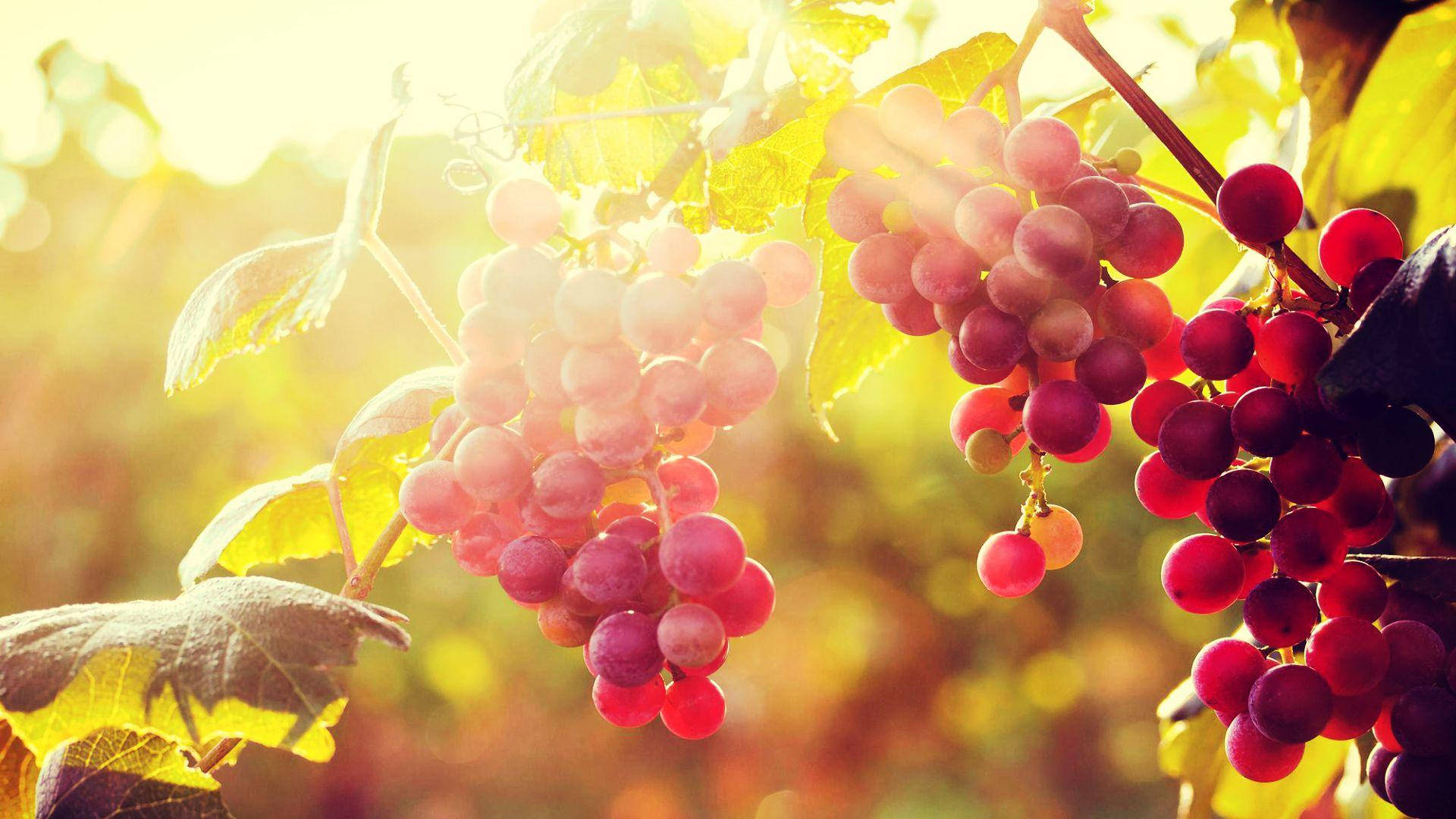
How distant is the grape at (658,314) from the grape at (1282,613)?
0.85 ft

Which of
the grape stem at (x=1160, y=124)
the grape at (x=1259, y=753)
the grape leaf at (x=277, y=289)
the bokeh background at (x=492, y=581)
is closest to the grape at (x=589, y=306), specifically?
the grape leaf at (x=277, y=289)

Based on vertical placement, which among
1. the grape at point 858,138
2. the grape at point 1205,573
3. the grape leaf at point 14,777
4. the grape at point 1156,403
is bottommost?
the grape leaf at point 14,777

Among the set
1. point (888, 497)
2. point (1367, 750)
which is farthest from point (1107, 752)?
point (1367, 750)

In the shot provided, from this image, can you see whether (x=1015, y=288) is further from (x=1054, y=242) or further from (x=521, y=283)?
(x=521, y=283)

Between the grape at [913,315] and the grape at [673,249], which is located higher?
the grape at [673,249]

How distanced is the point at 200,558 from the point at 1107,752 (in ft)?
12.0

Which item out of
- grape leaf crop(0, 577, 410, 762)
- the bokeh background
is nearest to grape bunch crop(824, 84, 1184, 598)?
grape leaf crop(0, 577, 410, 762)

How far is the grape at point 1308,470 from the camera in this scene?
1.19 ft

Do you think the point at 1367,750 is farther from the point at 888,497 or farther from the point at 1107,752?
the point at 1107,752

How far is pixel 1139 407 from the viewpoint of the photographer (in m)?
0.41

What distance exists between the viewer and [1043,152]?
347 mm

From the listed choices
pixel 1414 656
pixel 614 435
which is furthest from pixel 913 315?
pixel 1414 656

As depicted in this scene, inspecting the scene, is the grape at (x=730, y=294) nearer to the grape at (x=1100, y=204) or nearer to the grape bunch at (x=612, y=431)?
the grape bunch at (x=612, y=431)

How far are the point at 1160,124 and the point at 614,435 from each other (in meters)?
0.24
